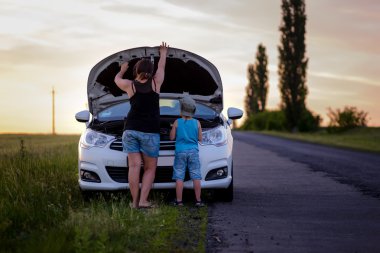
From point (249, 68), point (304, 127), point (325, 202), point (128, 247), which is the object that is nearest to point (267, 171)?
point (325, 202)

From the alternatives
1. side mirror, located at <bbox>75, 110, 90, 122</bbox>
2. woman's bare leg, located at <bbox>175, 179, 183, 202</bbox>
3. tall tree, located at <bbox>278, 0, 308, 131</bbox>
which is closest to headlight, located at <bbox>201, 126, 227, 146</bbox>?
woman's bare leg, located at <bbox>175, 179, 183, 202</bbox>

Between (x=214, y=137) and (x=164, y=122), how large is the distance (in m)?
0.81

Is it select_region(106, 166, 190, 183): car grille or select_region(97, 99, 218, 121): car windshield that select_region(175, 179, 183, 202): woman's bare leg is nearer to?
select_region(106, 166, 190, 183): car grille

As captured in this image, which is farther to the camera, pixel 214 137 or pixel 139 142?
pixel 214 137

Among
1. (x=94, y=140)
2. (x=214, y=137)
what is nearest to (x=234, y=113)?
(x=214, y=137)

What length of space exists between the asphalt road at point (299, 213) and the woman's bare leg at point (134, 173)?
101 centimetres

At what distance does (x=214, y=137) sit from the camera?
912cm

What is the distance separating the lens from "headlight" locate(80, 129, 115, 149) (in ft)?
29.0

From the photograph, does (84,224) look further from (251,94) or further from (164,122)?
(251,94)

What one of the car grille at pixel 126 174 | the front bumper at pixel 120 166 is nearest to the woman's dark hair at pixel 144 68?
the front bumper at pixel 120 166

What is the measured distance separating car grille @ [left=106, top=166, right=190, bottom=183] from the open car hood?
4.71 ft

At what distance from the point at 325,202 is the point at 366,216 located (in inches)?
55.0

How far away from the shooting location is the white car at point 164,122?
29.0ft

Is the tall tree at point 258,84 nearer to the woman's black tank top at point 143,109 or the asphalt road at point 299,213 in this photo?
the asphalt road at point 299,213
